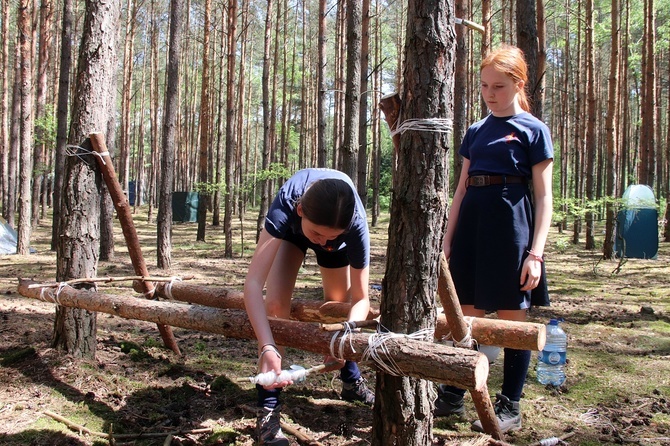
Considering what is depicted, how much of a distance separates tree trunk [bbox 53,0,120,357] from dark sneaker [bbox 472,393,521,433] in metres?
2.83

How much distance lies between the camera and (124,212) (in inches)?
168

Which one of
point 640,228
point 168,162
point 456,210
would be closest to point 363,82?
point 168,162

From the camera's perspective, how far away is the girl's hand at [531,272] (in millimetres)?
2639

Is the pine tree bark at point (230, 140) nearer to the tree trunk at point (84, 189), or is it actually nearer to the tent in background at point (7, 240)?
the tent in background at point (7, 240)

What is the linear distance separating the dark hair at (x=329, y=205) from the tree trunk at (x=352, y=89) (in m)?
4.83

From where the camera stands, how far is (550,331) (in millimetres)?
3859

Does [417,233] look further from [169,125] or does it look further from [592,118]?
[592,118]

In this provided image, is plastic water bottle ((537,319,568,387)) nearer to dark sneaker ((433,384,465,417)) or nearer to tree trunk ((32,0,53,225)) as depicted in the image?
dark sneaker ((433,384,465,417))

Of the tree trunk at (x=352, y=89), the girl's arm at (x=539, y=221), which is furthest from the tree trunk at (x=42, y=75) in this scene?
the girl's arm at (x=539, y=221)

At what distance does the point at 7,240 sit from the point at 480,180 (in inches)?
449

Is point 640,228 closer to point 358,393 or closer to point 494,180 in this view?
point 358,393

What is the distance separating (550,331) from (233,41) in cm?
1061

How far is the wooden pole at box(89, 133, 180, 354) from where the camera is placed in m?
4.01

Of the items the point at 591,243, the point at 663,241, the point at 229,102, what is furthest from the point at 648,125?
the point at 229,102
